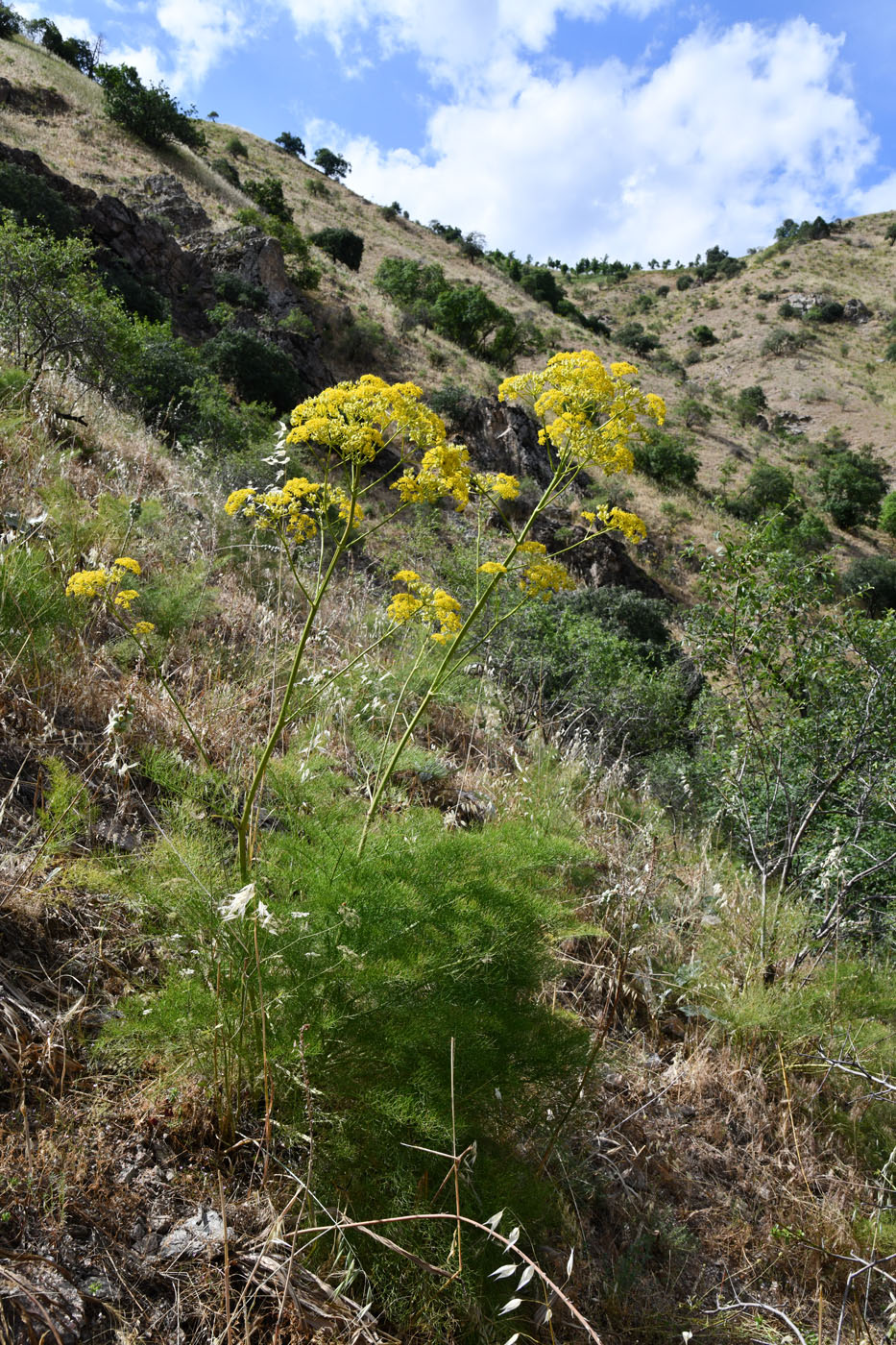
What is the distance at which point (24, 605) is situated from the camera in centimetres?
262

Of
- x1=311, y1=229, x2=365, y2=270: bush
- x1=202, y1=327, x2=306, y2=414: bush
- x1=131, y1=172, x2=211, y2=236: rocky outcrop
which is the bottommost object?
x1=202, y1=327, x2=306, y2=414: bush

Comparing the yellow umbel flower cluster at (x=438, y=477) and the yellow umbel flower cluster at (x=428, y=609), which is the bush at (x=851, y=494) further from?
the yellow umbel flower cluster at (x=438, y=477)

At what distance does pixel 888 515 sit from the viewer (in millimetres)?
31625

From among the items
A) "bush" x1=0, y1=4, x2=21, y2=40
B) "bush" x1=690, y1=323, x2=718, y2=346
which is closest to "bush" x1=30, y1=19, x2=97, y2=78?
"bush" x1=0, y1=4, x2=21, y2=40

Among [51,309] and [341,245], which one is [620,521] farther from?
[341,245]

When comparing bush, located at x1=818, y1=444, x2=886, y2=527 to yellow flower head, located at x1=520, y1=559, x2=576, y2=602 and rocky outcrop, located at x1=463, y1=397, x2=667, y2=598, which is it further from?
yellow flower head, located at x1=520, y1=559, x2=576, y2=602

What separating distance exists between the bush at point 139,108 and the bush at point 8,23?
26.0 feet

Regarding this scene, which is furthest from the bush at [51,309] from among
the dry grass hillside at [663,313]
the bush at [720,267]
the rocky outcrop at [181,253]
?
the bush at [720,267]

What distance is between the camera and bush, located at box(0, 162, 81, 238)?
55.9 ft

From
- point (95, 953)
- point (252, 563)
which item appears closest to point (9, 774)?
point (95, 953)

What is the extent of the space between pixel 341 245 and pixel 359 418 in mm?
39382

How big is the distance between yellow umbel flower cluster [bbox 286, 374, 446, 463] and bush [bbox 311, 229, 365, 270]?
38.8 meters

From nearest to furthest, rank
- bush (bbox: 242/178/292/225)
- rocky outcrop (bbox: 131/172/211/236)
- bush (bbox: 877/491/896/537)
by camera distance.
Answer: rocky outcrop (bbox: 131/172/211/236) < bush (bbox: 877/491/896/537) < bush (bbox: 242/178/292/225)

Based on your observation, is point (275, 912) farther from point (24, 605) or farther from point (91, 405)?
point (91, 405)
